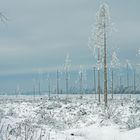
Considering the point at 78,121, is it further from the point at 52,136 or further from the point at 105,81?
the point at 105,81

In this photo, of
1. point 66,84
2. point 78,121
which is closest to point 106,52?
point 78,121

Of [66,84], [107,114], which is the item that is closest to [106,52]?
[107,114]

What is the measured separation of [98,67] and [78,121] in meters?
25.4

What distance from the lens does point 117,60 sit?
66.1 meters

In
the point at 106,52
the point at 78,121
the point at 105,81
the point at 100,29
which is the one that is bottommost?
the point at 78,121

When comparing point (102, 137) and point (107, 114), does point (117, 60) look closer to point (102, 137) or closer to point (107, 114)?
point (107, 114)

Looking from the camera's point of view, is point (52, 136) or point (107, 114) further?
point (107, 114)

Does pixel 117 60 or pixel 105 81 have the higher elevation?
pixel 117 60

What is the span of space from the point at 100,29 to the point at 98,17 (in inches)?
48.8

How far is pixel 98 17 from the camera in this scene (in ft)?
121

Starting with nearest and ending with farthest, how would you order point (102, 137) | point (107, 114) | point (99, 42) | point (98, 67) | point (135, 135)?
1. point (135, 135)
2. point (102, 137)
3. point (107, 114)
4. point (99, 42)
5. point (98, 67)

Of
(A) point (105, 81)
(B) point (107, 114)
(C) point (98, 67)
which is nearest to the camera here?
(B) point (107, 114)

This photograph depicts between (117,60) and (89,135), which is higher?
(117,60)

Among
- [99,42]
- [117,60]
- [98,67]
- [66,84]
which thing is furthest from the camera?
[66,84]
